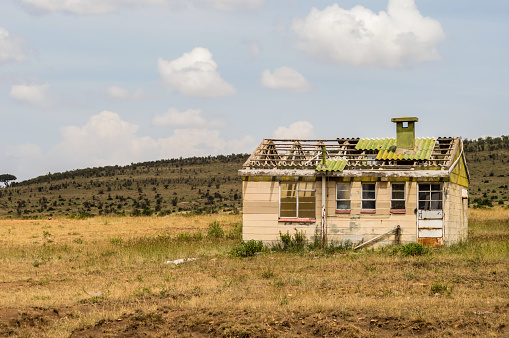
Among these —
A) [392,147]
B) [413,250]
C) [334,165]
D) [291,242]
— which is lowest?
[413,250]

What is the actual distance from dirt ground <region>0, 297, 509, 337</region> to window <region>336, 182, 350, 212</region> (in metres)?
12.0

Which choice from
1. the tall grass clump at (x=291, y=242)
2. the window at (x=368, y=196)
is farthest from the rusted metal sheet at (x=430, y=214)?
the tall grass clump at (x=291, y=242)

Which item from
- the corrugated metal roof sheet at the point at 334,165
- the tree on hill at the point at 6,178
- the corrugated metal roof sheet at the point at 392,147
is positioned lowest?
the corrugated metal roof sheet at the point at 334,165

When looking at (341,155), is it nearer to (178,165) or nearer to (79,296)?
(79,296)

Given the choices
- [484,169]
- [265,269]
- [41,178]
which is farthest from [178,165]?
[265,269]

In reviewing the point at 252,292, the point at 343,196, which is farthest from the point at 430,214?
the point at 252,292

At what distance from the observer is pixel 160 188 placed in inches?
3268

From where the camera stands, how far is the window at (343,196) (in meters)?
25.2

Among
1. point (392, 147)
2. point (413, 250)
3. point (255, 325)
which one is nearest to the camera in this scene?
point (255, 325)

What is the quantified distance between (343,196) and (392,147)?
3.18 meters

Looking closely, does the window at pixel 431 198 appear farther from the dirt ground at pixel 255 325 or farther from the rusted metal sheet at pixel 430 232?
the dirt ground at pixel 255 325

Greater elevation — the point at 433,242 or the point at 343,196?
the point at 343,196

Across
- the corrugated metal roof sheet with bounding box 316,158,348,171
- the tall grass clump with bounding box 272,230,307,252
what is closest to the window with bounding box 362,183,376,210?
the corrugated metal roof sheet with bounding box 316,158,348,171

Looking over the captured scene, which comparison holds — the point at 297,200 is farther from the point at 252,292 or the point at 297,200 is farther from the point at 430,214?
the point at 252,292
